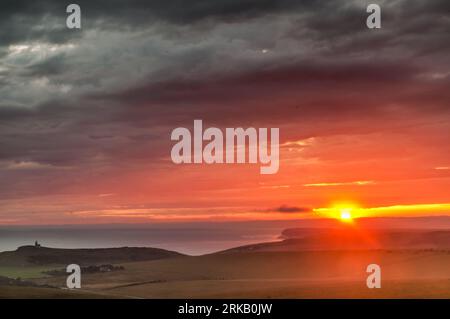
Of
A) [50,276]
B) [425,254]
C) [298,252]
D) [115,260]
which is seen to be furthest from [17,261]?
[425,254]

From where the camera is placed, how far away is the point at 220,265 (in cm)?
15912

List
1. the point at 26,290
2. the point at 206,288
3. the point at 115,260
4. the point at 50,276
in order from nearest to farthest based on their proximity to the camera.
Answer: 1. the point at 26,290
2. the point at 206,288
3. the point at 50,276
4. the point at 115,260

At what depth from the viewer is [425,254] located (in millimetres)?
130375

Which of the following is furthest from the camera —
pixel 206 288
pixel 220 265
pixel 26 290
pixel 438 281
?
pixel 220 265

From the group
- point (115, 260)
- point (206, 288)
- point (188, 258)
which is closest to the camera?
point (206, 288)

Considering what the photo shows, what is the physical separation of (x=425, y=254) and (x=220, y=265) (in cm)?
5008
